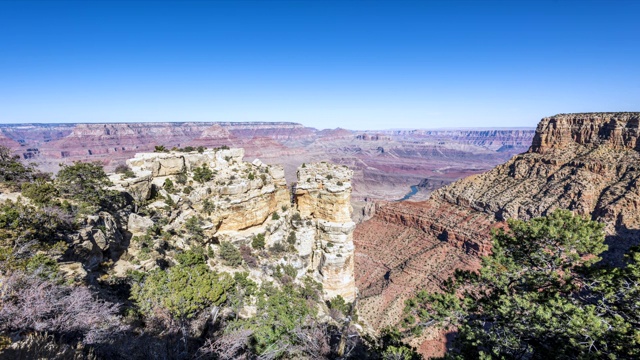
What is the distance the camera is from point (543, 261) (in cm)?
1002

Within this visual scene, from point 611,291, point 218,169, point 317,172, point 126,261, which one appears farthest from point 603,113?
point 126,261

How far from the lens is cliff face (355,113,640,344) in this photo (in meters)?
39.4

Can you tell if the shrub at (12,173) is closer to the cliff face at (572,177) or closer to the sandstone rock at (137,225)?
the sandstone rock at (137,225)

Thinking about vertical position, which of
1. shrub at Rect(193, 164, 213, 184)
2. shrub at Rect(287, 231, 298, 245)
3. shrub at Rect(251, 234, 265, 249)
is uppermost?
shrub at Rect(193, 164, 213, 184)

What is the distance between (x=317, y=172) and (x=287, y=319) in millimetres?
16709

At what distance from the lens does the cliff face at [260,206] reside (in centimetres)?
2133

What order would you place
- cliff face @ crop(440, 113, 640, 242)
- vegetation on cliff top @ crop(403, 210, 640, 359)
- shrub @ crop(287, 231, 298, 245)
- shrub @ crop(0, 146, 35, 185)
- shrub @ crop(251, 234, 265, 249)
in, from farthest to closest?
cliff face @ crop(440, 113, 640, 242), shrub @ crop(287, 231, 298, 245), shrub @ crop(251, 234, 265, 249), shrub @ crop(0, 146, 35, 185), vegetation on cliff top @ crop(403, 210, 640, 359)

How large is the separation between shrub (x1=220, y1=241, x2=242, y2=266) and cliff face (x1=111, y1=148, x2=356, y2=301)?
3.45 ft

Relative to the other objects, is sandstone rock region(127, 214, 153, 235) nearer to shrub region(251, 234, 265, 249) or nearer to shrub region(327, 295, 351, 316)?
shrub region(251, 234, 265, 249)

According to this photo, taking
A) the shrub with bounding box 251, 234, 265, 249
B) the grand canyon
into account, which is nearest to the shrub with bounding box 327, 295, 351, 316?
the grand canyon

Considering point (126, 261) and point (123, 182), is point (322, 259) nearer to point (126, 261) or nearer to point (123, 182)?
point (126, 261)

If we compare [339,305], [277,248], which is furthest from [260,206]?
[339,305]

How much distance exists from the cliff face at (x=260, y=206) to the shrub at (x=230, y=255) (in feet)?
3.45

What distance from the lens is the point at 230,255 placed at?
20.2 metres
